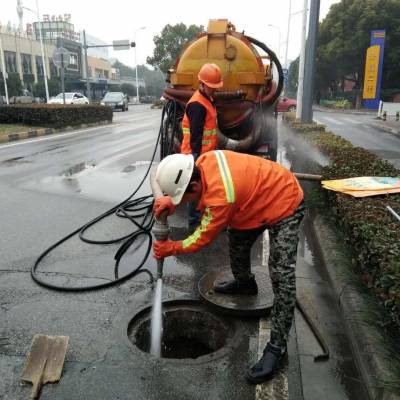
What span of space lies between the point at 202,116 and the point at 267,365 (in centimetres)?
282

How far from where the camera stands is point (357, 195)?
4.44 metres

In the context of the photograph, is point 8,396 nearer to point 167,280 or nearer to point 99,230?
point 167,280

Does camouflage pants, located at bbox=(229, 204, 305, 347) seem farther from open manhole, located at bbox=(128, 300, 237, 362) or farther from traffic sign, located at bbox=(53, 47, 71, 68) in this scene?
traffic sign, located at bbox=(53, 47, 71, 68)

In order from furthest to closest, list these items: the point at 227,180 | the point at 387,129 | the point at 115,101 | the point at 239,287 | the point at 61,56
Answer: the point at 115,101, the point at 387,129, the point at 61,56, the point at 239,287, the point at 227,180

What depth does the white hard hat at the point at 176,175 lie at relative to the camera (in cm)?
263

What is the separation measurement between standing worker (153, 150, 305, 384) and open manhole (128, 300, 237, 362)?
0.61 meters

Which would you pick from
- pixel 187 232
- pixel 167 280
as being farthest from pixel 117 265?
pixel 187 232

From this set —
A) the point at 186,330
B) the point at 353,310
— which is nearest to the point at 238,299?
the point at 186,330

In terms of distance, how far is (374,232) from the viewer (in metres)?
3.43

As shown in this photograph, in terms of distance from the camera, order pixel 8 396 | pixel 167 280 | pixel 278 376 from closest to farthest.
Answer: pixel 8 396
pixel 278 376
pixel 167 280

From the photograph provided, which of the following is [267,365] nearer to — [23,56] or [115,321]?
[115,321]

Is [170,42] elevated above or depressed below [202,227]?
above

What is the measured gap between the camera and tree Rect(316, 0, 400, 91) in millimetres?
35406

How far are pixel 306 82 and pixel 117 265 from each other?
1011cm
